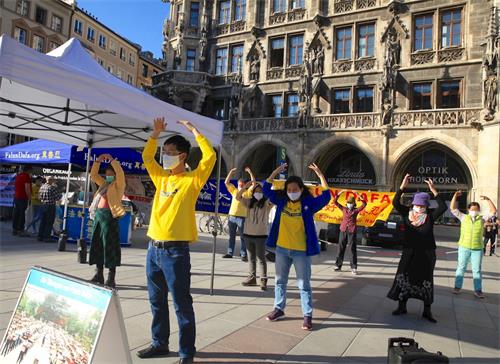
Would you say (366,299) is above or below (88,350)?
below

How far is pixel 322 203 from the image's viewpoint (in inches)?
198

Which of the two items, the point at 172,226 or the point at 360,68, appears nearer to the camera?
the point at 172,226

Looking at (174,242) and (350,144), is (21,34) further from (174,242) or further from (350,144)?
(174,242)

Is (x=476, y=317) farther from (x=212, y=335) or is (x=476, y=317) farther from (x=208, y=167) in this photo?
(x=208, y=167)

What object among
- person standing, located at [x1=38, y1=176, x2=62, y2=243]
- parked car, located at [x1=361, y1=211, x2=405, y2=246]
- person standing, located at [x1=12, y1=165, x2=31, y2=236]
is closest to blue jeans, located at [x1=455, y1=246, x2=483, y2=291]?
parked car, located at [x1=361, y1=211, x2=405, y2=246]

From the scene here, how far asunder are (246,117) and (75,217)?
747 inches

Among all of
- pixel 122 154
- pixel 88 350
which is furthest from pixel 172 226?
pixel 122 154

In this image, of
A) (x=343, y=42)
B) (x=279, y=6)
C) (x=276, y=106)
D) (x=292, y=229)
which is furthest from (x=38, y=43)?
(x=292, y=229)

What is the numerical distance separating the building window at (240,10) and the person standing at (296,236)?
89.6 feet

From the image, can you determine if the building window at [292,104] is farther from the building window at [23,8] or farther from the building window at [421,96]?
the building window at [23,8]

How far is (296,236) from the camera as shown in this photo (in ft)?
16.2

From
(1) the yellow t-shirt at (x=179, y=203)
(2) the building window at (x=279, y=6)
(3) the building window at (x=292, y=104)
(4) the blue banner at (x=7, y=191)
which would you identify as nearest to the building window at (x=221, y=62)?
(2) the building window at (x=279, y=6)

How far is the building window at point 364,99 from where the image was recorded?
965 inches

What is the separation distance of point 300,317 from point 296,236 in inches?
48.9
